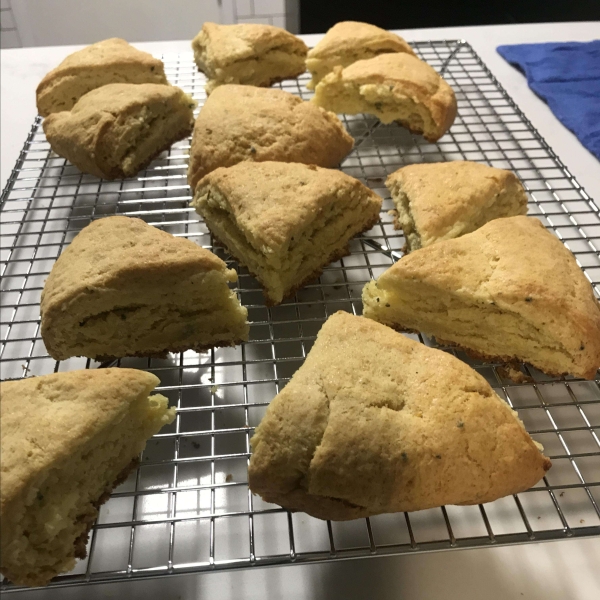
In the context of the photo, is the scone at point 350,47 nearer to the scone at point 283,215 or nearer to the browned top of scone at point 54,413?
the scone at point 283,215

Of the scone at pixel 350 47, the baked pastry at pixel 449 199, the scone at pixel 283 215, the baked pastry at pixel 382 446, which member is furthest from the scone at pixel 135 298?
the scone at pixel 350 47

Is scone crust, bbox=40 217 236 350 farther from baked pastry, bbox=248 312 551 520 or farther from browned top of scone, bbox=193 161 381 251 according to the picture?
baked pastry, bbox=248 312 551 520

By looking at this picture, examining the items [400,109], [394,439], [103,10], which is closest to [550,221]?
[400,109]

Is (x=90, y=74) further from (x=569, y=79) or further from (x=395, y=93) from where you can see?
(x=569, y=79)

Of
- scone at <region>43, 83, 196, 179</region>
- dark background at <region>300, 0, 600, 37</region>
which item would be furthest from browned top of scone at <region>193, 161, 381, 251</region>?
dark background at <region>300, 0, 600, 37</region>

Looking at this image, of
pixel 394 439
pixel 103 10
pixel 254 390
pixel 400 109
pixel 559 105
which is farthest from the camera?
pixel 103 10

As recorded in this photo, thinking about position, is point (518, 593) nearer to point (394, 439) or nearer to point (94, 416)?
point (394, 439)
